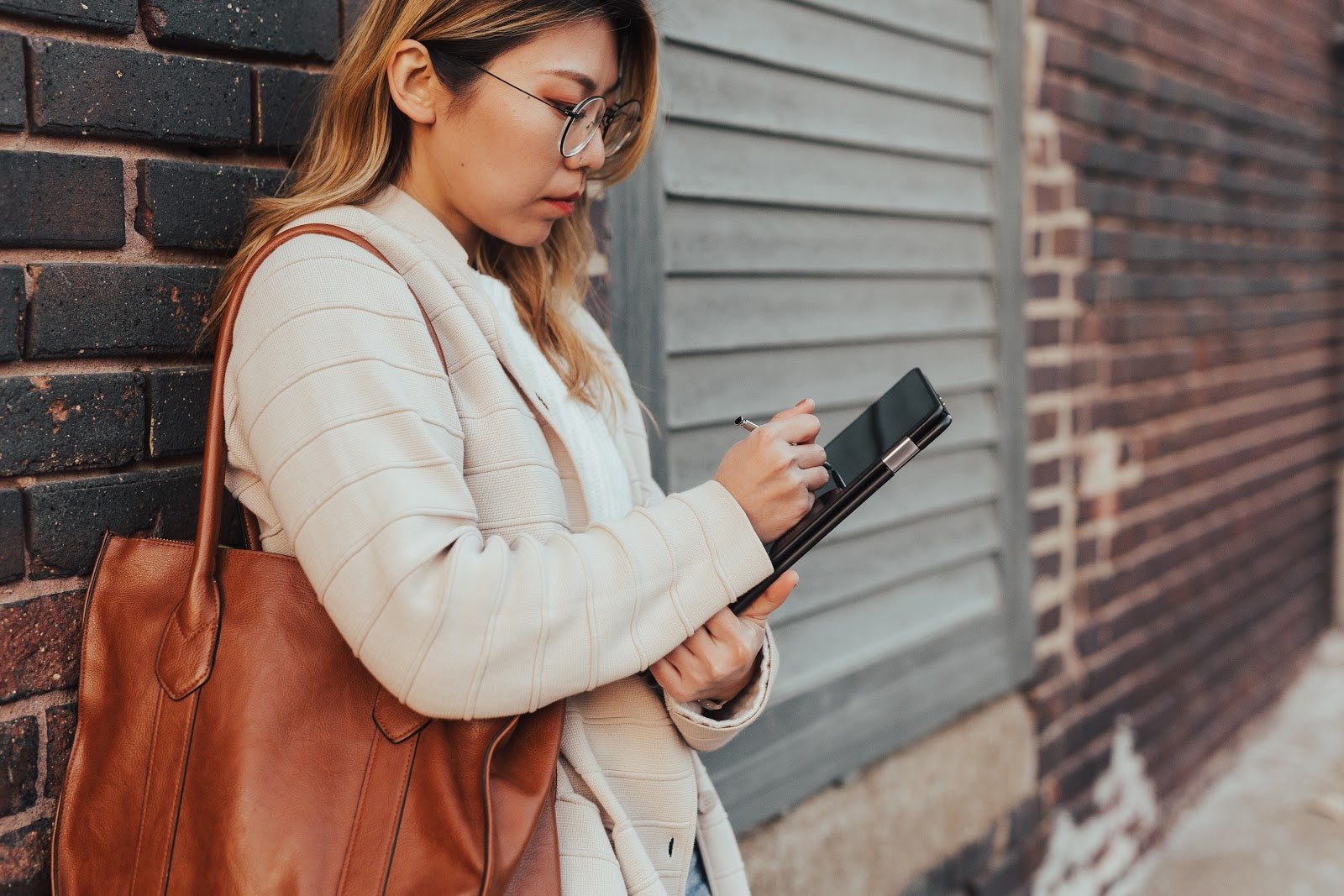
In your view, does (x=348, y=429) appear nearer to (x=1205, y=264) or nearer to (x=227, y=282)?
(x=227, y=282)

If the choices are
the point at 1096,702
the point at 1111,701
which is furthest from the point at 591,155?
the point at 1111,701

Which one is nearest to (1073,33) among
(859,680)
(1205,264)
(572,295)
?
(1205,264)

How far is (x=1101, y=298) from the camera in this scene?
3568 millimetres

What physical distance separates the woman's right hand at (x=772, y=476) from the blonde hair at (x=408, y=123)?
12.0 inches

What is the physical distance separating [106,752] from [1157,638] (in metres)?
3.63

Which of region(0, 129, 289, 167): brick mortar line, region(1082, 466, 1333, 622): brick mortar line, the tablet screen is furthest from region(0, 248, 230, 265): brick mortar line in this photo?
region(1082, 466, 1333, 622): brick mortar line

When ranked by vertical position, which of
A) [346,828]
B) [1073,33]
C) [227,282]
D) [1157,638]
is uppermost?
[1073,33]

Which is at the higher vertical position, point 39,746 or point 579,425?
point 579,425

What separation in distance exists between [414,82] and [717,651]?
73cm

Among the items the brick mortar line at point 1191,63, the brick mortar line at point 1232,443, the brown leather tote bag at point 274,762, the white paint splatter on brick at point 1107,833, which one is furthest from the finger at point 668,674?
the brick mortar line at point 1232,443

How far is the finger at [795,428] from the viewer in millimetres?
1280

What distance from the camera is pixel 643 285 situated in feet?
6.88

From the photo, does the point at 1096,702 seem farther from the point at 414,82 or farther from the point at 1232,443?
the point at 414,82

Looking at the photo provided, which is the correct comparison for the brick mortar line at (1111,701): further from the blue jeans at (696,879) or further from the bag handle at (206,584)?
the bag handle at (206,584)
